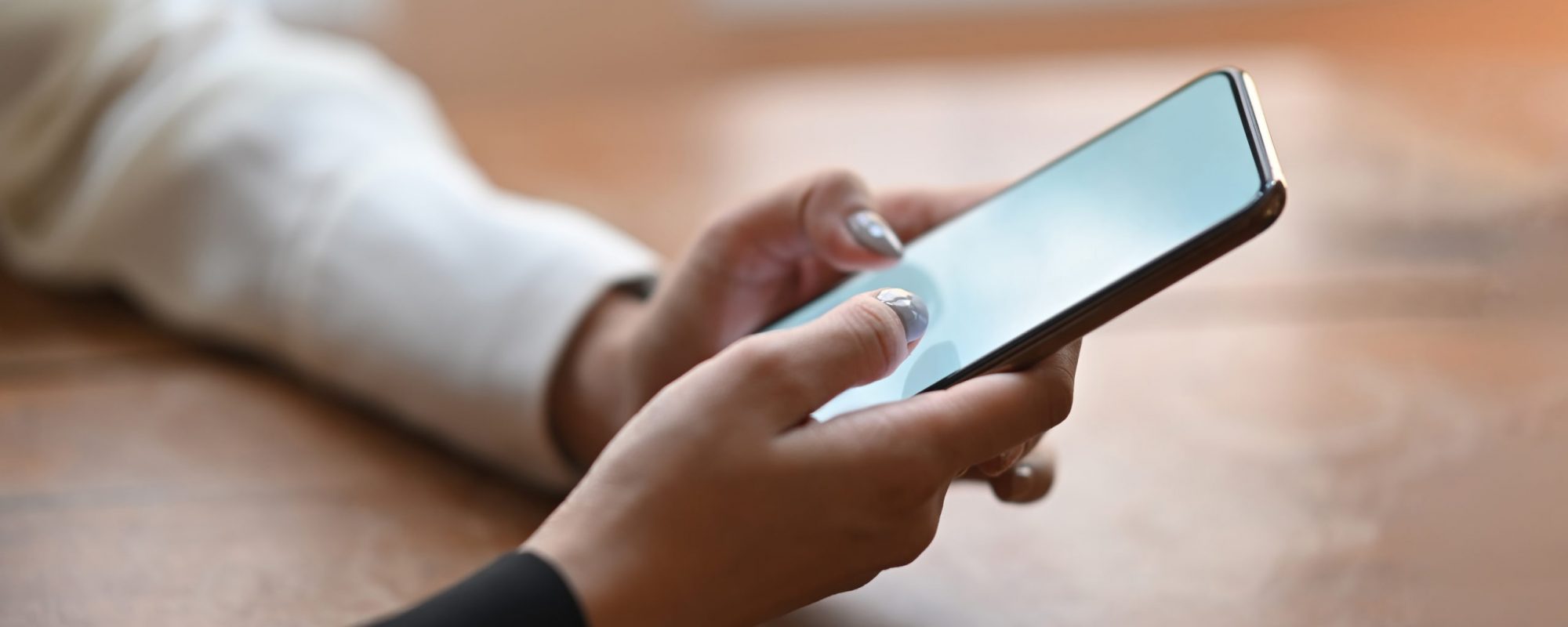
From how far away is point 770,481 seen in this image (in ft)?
0.96

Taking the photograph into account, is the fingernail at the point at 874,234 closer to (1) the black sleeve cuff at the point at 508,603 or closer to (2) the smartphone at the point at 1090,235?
(2) the smartphone at the point at 1090,235

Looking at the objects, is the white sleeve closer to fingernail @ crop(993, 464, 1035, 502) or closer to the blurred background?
the blurred background

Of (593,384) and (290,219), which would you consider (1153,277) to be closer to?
(593,384)

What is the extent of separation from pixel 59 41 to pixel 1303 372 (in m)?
0.57

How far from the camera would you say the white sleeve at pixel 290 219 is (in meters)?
0.49

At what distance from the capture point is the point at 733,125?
796mm

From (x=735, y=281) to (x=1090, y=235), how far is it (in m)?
0.15

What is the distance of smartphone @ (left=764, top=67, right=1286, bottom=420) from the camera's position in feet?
1.03

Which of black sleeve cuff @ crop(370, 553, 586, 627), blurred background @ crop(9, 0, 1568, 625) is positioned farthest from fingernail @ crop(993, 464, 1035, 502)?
black sleeve cuff @ crop(370, 553, 586, 627)

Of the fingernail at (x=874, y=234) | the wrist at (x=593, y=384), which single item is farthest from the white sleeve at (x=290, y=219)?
the fingernail at (x=874, y=234)

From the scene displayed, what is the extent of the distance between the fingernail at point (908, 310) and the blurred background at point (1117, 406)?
11cm

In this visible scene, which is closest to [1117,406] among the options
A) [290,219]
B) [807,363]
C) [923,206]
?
[923,206]

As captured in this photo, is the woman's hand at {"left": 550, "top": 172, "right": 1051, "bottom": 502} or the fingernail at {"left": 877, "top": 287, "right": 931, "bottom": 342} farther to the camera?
the woman's hand at {"left": 550, "top": 172, "right": 1051, "bottom": 502}

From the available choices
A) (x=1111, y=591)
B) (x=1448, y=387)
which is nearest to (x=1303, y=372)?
(x=1448, y=387)
